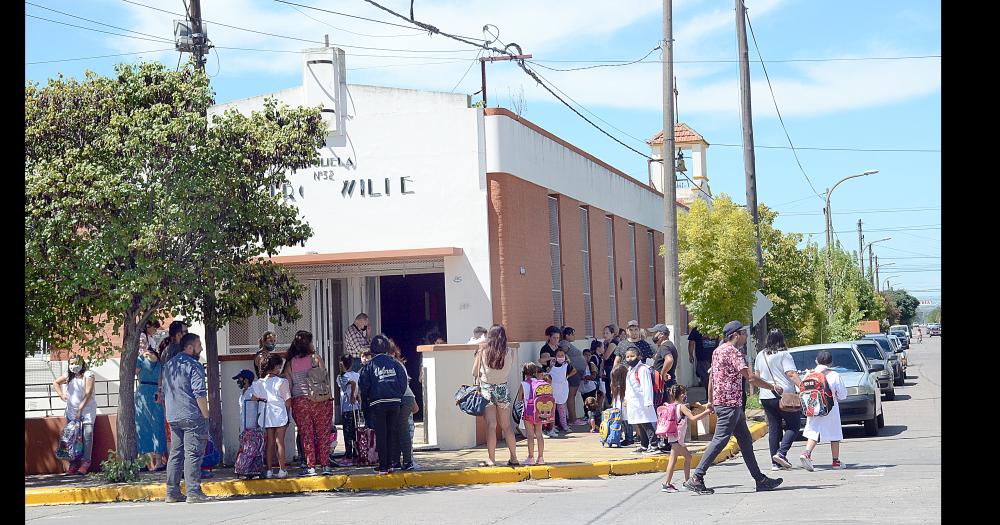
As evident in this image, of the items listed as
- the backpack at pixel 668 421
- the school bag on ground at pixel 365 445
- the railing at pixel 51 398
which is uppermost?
the railing at pixel 51 398

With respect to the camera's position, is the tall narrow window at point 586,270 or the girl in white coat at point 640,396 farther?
the tall narrow window at point 586,270

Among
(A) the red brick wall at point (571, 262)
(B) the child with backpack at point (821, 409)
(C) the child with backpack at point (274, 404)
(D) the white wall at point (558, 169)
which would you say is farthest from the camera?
(A) the red brick wall at point (571, 262)

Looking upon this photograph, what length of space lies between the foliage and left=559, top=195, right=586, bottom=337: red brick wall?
315 centimetres

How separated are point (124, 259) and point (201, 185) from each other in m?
1.25

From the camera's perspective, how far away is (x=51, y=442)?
50.2ft

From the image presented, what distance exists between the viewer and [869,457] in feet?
48.5

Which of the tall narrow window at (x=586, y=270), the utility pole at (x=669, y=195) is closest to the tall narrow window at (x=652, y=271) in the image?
the tall narrow window at (x=586, y=270)

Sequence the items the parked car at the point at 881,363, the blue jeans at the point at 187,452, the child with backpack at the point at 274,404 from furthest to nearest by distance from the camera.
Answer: the parked car at the point at 881,363 < the child with backpack at the point at 274,404 < the blue jeans at the point at 187,452

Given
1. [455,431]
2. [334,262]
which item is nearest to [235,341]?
[334,262]

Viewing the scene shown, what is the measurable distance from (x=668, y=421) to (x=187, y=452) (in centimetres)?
545

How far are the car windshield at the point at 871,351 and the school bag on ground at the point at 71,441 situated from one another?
19.6 m

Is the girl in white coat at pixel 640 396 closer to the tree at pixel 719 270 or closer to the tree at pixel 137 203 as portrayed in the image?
the tree at pixel 137 203

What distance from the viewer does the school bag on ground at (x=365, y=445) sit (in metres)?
14.4

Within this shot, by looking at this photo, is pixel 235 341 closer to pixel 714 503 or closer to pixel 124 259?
pixel 124 259
